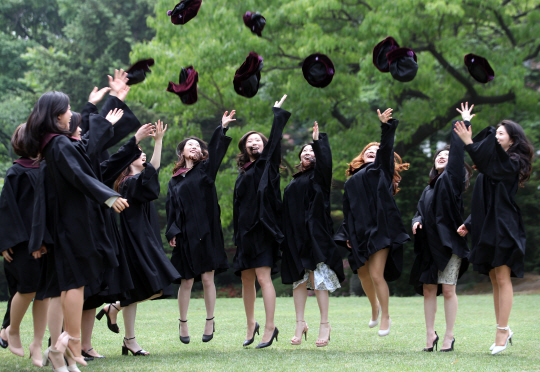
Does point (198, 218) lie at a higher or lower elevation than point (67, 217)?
higher

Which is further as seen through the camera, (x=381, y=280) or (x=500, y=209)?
(x=381, y=280)

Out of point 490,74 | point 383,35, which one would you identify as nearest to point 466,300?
point 383,35

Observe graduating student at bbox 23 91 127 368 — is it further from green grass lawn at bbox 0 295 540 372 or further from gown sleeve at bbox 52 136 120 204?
A: green grass lawn at bbox 0 295 540 372

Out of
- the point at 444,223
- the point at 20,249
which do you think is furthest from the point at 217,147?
the point at 444,223

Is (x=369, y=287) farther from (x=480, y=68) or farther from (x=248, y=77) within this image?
(x=480, y=68)

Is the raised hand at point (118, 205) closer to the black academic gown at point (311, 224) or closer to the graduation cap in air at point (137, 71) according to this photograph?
the graduation cap in air at point (137, 71)

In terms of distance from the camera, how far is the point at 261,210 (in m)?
6.38

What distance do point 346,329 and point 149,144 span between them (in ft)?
52.7

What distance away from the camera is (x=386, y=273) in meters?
6.63

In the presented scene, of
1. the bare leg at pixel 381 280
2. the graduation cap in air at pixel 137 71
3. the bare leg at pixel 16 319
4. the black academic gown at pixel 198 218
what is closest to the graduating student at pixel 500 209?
the bare leg at pixel 381 280

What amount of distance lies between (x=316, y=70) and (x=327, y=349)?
355cm

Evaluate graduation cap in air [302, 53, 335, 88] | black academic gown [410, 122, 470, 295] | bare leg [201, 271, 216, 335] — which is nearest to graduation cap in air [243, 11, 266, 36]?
graduation cap in air [302, 53, 335, 88]

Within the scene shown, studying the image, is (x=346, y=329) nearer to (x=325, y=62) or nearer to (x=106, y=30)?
(x=325, y=62)

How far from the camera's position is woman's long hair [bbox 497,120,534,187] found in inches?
233
